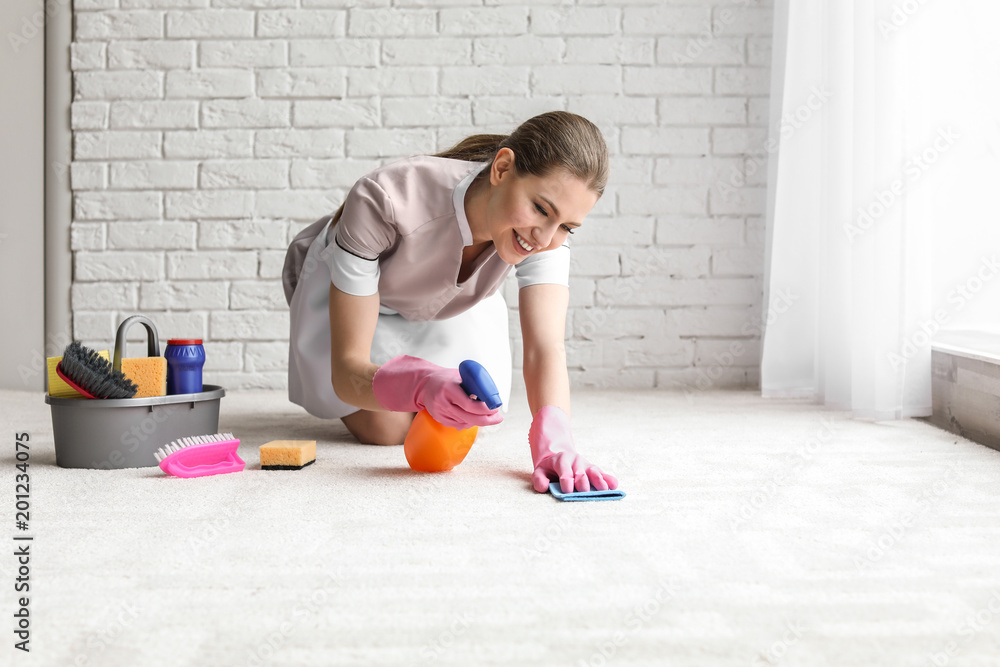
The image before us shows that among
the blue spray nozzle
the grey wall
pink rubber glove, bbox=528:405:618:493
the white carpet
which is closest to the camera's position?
the white carpet

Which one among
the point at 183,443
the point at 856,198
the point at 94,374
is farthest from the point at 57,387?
the point at 856,198

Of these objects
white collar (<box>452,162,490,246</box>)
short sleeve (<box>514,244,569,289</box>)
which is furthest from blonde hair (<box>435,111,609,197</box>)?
short sleeve (<box>514,244,569,289</box>)

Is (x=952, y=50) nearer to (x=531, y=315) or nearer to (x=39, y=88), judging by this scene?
(x=531, y=315)

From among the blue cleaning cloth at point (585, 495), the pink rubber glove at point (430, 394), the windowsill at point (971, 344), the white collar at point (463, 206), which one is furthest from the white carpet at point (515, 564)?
the white collar at point (463, 206)

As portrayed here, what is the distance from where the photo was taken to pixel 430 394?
112 centimetres

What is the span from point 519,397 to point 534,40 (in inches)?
42.2

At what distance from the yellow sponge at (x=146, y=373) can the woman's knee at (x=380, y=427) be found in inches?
15.6

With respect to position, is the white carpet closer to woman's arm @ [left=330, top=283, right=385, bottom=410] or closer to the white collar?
woman's arm @ [left=330, top=283, right=385, bottom=410]

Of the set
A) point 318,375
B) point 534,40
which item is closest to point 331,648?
point 318,375

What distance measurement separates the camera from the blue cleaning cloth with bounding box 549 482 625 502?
113cm

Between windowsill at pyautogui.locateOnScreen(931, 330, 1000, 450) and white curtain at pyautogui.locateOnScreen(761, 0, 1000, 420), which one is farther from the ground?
white curtain at pyautogui.locateOnScreen(761, 0, 1000, 420)

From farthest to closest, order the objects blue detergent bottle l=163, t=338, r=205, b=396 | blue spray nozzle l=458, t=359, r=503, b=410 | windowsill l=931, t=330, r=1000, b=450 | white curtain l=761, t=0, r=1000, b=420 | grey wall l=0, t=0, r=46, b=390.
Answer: grey wall l=0, t=0, r=46, b=390
white curtain l=761, t=0, r=1000, b=420
windowsill l=931, t=330, r=1000, b=450
blue detergent bottle l=163, t=338, r=205, b=396
blue spray nozzle l=458, t=359, r=503, b=410

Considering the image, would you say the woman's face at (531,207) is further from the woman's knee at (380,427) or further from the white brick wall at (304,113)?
the white brick wall at (304,113)

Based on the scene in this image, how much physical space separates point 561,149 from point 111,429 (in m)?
0.84
